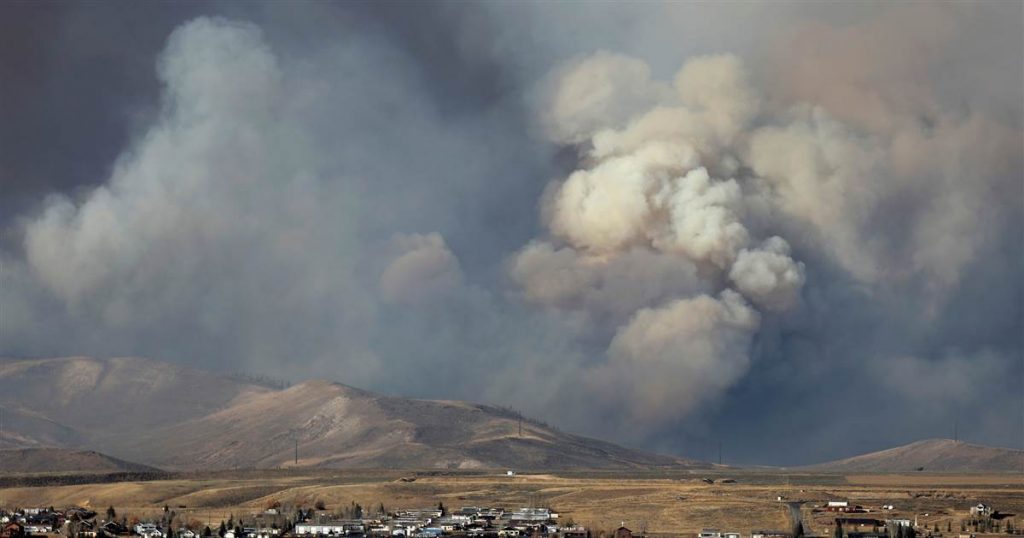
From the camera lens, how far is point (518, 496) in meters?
163

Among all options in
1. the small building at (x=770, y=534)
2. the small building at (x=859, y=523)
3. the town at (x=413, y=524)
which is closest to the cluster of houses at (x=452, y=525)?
the town at (x=413, y=524)

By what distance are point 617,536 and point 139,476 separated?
98301 mm

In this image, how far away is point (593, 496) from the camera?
158 metres

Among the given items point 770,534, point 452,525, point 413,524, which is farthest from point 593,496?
point 770,534

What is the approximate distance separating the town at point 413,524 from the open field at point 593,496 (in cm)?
211

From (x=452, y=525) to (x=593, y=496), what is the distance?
33265 mm

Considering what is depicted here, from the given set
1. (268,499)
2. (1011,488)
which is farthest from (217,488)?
(1011,488)

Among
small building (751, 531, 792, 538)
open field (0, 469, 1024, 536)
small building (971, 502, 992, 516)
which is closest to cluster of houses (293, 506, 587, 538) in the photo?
open field (0, 469, 1024, 536)

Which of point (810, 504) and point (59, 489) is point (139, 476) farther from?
point (810, 504)

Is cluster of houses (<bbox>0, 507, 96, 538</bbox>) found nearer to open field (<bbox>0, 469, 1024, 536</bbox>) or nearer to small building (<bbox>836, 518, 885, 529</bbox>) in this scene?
open field (<bbox>0, 469, 1024, 536</bbox>)

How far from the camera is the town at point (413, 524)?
392 ft

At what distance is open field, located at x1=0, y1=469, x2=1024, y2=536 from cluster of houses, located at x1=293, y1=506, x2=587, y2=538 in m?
3.85

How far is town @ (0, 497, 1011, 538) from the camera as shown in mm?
119500

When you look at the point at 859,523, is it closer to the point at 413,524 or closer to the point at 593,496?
the point at 593,496
